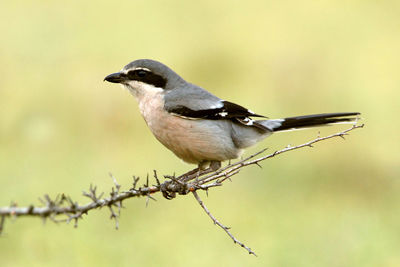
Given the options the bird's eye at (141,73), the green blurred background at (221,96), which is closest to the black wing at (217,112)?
the bird's eye at (141,73)

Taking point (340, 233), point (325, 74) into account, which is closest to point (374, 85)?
point (325, 74)

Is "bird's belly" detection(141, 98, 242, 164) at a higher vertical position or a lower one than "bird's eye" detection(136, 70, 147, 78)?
lower

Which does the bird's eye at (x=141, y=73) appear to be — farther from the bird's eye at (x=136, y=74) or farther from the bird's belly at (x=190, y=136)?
the bird's belly at (x=190, y=136)

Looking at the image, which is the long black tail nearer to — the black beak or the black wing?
the black wing

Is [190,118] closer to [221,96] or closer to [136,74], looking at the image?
[136,74]

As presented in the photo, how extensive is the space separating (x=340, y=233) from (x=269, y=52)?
20.2 feet

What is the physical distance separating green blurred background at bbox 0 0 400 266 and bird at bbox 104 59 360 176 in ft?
5.78

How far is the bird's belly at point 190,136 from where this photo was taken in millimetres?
Answer: 4762

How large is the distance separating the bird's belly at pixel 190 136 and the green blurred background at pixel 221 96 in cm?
181

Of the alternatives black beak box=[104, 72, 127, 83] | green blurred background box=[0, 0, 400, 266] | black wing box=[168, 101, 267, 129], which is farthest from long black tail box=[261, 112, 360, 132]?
green blurred background box=[0, 0, 400, 266]

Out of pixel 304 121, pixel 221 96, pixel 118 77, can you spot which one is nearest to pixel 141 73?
pixel 118 77

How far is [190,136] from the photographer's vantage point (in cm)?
477

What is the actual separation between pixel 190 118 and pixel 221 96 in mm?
5354

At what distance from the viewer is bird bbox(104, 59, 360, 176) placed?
4.79m
